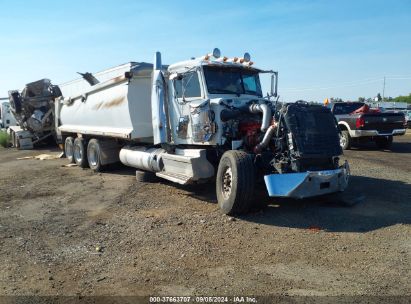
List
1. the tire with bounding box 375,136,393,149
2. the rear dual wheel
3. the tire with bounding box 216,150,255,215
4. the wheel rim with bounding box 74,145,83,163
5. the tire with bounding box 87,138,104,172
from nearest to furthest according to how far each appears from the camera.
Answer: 1. the tire with bounding box 216,150,255,215
2. the tire with bounding box 87,138,104,172
3. the rear dual wheel
4. the wheel rim with bounding box 74,145,83,163
5. the tire with bounding box 375,136,393,149

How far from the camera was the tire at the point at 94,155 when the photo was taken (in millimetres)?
12664

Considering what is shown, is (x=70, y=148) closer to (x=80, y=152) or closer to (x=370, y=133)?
(x=80, y=152)

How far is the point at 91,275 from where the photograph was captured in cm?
486

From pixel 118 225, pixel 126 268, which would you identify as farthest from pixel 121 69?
pixel 126 268

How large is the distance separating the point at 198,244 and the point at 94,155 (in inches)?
321

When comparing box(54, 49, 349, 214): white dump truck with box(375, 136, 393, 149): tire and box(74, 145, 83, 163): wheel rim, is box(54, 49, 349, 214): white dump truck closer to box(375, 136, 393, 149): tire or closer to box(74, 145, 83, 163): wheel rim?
box(74, 145, 83, 163): wheel rim

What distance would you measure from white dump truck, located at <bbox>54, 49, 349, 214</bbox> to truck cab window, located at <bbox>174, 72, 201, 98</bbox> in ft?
0.07

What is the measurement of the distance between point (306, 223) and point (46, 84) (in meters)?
18.7

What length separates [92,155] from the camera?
13281 millimetres

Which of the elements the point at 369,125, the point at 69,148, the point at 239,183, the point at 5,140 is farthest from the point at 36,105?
the point at 239,183

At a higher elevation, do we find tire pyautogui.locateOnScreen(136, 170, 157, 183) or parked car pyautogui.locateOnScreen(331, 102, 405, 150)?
parked car pyautogui.locateOnScreen(331, 102, 405, 150)

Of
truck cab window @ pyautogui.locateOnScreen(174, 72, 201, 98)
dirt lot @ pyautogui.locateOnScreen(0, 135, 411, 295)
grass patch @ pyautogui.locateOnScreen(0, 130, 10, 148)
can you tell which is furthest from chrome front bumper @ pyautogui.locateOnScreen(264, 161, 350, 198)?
grass patch @ pyautogui.locateOnScreen(0, 130, 10, 148)

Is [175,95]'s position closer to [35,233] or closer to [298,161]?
[298,161]

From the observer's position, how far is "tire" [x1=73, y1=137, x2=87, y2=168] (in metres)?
13.7
